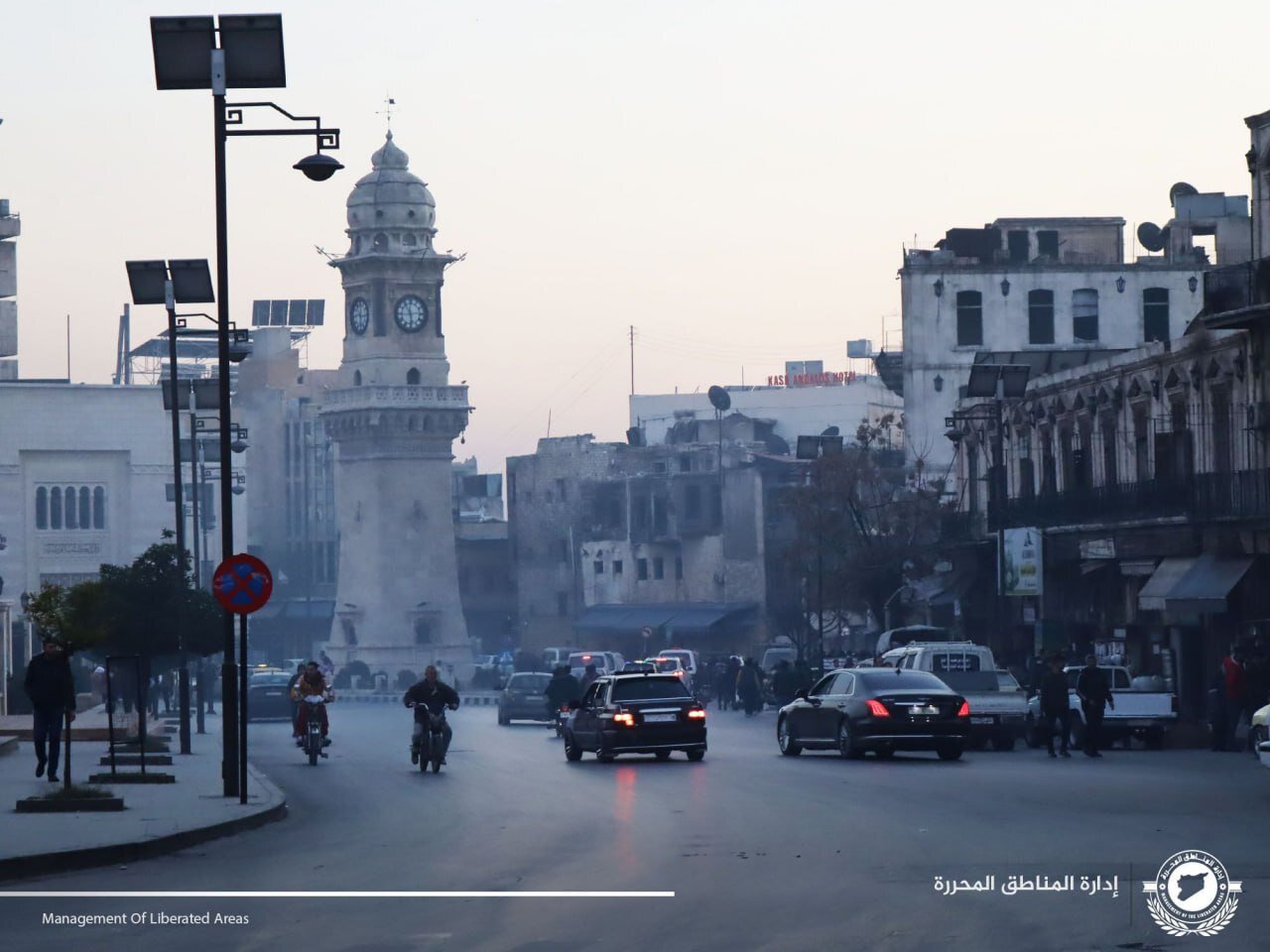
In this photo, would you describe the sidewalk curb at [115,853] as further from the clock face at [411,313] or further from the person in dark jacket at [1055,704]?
the clock face at [411,313]

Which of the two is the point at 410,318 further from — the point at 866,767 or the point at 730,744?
the point at 866,767

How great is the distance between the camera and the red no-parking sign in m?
22.7

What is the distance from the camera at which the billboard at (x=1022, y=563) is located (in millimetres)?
49062

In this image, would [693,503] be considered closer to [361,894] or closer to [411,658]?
[411,658]

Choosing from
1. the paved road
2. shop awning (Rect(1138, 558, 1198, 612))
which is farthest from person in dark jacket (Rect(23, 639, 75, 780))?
shop awning (Rect(1138, 558, 1198, 612))

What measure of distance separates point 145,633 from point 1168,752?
16987 mm

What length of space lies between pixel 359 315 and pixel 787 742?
88527 millimetres

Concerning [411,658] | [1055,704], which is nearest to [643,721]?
[1055,704]

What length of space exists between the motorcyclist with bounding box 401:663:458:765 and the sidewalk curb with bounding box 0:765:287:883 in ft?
35.5

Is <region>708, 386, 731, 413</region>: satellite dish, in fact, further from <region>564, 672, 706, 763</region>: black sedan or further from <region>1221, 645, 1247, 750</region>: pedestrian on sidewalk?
<region>564, 672, 706, 763</region>: black sedan

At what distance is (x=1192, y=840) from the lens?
675 inches

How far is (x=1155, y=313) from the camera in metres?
82.4

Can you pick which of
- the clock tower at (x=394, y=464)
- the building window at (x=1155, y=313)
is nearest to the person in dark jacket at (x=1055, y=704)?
the building window at (x=1155, y=313)

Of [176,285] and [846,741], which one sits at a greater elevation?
[176,285]
